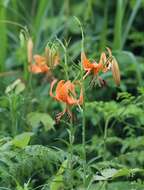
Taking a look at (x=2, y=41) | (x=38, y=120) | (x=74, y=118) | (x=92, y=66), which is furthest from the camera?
(x=2, y=41)

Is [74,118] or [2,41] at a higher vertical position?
[2,41]

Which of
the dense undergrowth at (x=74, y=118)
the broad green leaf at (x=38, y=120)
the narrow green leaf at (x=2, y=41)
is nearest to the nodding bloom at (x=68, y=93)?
the dense undergrowth at (x=74, y=118)

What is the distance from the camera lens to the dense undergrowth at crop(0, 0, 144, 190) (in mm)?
1979

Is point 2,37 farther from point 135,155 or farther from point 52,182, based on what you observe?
point 52,182

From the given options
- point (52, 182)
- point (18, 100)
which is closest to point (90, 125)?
point (18, 100)

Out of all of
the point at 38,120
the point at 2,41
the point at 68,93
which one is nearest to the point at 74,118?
the point at 68,93

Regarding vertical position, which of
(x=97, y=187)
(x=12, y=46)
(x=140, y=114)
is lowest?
(x=97, y=187)

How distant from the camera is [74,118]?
6.66 feet

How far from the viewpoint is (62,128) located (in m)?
2.92

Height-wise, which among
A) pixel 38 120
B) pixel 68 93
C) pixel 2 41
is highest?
pixel 2 41

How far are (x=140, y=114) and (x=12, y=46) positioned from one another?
150 centimetres

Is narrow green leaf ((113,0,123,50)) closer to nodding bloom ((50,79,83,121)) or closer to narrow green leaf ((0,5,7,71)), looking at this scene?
narrow green leaf ((0,5,7,71))

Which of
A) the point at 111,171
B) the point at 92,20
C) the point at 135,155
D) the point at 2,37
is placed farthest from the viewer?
the point at 92,20

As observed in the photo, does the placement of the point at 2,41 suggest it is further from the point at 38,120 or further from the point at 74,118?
the point at 74,118
